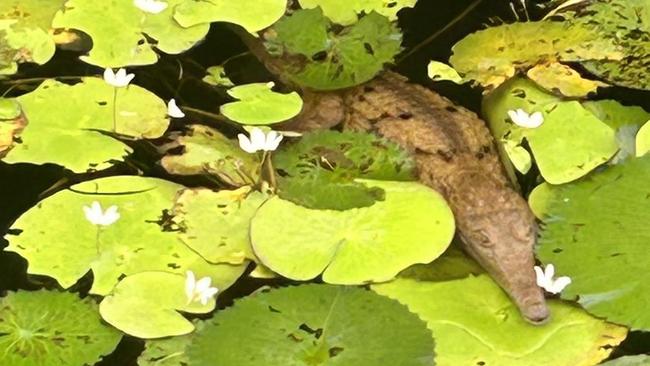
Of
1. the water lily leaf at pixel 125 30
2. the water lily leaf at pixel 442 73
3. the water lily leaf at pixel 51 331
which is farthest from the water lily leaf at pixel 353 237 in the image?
the water lily leaf at pixel 125 30

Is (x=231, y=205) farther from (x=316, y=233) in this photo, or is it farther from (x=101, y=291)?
(x=101, y=291)

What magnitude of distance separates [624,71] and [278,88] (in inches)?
38.4

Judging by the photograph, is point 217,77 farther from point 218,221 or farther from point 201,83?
point 218,221

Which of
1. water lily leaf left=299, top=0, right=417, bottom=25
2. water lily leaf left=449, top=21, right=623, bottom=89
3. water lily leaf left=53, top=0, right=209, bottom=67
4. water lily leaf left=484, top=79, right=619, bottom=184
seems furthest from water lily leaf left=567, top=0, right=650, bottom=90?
water lily leaf left=53, top=0, right=209, bottom=67

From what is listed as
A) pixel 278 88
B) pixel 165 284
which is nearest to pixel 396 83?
pixel 278 88

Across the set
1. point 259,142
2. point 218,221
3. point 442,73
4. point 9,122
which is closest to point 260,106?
point 259,142

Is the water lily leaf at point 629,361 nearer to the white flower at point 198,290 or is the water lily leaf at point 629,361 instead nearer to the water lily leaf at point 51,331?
the white flower at point 198,290

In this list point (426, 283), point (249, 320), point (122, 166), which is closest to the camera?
point (249, 320)

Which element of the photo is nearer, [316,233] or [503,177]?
[316,233]

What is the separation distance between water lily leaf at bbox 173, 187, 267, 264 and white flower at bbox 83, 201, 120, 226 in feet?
0.48

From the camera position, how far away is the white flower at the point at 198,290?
85.4 inches

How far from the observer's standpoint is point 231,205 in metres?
2.39

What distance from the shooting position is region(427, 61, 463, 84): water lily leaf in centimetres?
280

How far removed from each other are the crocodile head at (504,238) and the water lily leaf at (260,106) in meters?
0.51
